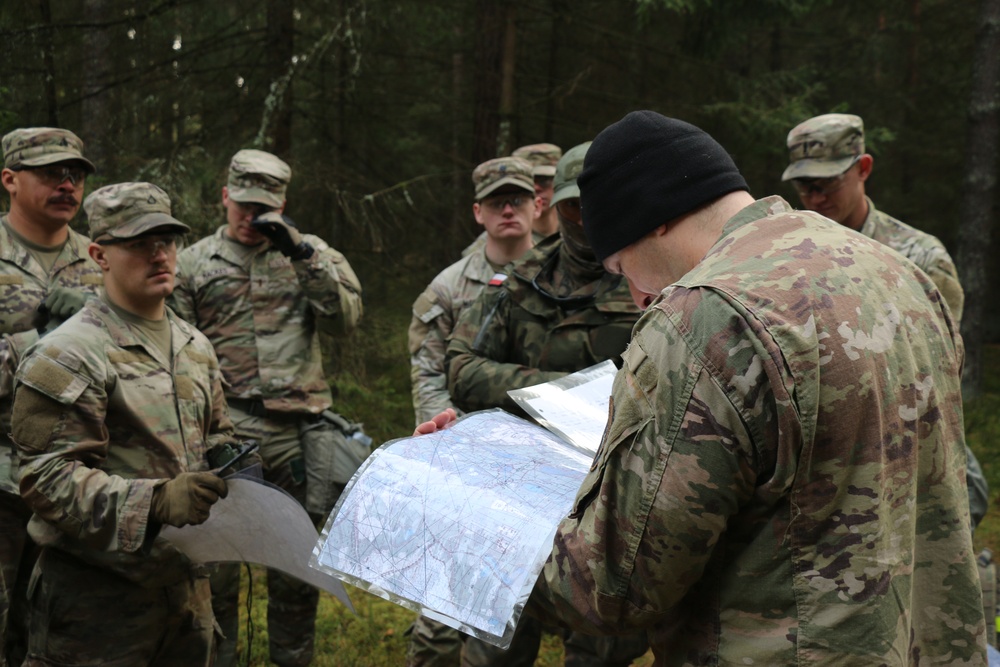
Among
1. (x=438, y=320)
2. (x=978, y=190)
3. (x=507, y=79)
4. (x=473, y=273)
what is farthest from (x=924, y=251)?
(x=978, y=190)

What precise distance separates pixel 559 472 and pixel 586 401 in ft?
1.92

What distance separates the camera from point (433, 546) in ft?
5.99

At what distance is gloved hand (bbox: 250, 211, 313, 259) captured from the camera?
4.54m

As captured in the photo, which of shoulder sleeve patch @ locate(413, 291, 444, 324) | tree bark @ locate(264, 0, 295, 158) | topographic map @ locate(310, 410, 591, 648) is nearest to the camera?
topographic map @ locate(310, 410, 591, 648)

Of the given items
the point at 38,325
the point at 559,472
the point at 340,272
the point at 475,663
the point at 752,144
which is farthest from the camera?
the point at 752,144

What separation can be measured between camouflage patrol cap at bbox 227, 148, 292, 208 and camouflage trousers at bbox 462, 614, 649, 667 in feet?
8.42

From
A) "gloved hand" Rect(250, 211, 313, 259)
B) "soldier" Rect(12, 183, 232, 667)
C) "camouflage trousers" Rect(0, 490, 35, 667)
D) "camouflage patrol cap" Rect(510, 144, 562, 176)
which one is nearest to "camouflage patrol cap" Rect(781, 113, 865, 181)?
"camouflage patrol cap" Rect(510, 144, 562, 176)

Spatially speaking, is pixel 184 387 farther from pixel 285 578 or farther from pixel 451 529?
pixel 285 578

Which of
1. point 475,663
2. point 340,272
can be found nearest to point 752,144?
point 340,272

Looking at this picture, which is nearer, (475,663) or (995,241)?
(475,663)

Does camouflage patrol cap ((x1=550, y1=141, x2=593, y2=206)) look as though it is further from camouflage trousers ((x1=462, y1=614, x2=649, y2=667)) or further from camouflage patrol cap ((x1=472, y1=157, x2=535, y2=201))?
camouflage trousers ((x1=462, y1=614, x2=649, y2=667))

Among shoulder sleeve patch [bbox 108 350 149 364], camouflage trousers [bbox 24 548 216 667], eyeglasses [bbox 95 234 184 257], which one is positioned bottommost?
camouflage trousers [bbox 24 548 216 667]

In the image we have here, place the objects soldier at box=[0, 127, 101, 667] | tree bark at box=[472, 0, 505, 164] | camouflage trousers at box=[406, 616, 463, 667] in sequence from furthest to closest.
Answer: tree bark at box=[472, 0, 505, 164] → soldier at box=[0, 127, 101, 667] → camouflage trousers at box=[406, 616, 463, 667]

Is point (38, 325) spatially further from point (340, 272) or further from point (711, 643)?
point (711, 643)
